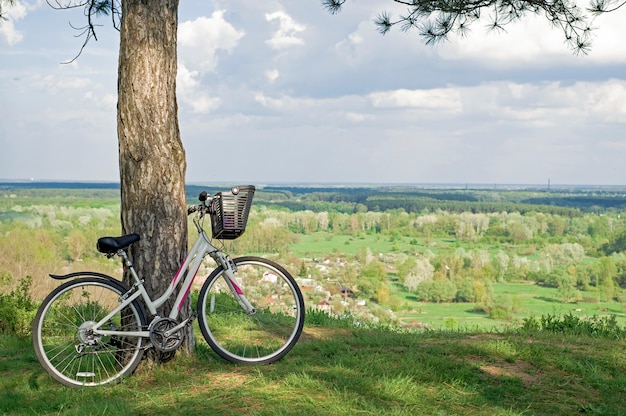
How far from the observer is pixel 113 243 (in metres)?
4.41

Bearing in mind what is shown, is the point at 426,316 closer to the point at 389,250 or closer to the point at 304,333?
the point at 389,250

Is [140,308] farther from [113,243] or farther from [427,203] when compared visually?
[427,203]

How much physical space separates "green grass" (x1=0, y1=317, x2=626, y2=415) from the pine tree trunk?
574 mm

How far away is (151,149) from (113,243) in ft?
2.53

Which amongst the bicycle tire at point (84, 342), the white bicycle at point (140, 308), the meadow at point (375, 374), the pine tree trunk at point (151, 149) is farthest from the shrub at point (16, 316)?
the pine tree trunk at point (151, 149)

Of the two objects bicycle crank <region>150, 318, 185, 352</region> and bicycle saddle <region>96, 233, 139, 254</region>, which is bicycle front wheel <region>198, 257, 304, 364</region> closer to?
bicycle crank <region>150, 318, 185, 352</region>

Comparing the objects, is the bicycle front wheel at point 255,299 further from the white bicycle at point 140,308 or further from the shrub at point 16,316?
the shrub at point 16,316

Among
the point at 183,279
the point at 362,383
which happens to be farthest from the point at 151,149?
the point at 362,383

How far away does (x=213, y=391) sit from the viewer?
4.23 meters

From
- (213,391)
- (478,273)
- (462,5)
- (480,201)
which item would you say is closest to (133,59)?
(213,391)

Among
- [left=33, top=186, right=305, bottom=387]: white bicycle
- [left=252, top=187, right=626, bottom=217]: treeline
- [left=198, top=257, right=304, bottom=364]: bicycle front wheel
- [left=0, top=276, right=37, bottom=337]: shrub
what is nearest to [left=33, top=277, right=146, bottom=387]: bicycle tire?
[left=33, top=186, right=305, bottom=387]: white bicycle

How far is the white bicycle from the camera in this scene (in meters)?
4.48

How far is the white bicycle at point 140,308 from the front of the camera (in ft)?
14.7

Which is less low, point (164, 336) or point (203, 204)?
point (203, 204)
